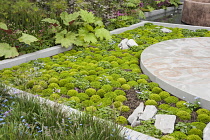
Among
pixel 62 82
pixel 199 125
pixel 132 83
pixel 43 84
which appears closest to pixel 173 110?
pixel 199 125

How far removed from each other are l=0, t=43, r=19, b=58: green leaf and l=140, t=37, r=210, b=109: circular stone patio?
103 inches

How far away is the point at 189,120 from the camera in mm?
3312

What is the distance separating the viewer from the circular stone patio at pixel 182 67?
12.6 feet

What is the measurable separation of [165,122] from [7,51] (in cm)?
357

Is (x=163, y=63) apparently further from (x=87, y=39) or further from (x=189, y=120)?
(x=87, y=39)

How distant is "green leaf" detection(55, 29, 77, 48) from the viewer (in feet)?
19.5

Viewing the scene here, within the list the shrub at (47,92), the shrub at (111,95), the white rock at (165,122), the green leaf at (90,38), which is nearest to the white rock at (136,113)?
the white rock at (165,122)

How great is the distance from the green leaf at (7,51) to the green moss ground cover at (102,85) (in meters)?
0.31

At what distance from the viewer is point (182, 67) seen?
15.6ft

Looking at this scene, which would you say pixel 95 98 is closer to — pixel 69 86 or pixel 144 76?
pixel 69 86

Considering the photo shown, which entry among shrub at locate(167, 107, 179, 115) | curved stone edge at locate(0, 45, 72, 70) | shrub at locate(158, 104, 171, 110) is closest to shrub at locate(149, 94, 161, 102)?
shrub at locate(158, 104, 171, 110)

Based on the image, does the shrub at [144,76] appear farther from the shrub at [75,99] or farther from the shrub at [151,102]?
the shrub at [75,99]

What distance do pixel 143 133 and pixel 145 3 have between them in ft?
34.9

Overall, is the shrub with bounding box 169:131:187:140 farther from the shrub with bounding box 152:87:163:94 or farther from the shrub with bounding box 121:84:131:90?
the shrub with bounding box 121:84:131:90
